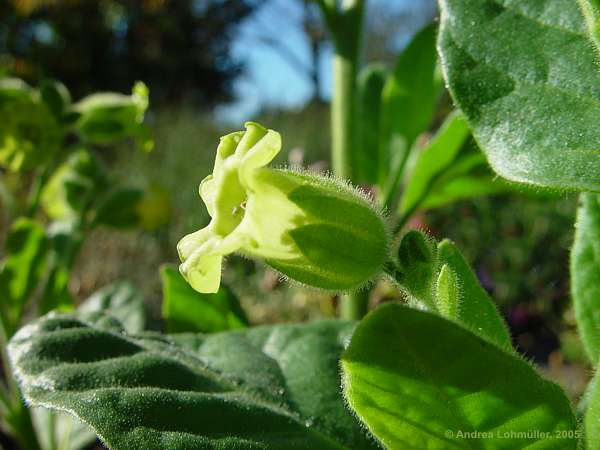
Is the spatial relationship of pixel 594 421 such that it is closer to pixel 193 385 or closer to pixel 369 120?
pixel 193 385

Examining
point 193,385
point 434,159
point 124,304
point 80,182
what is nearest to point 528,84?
point 193,385

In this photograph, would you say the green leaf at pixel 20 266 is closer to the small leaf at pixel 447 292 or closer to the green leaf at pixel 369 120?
the green leaf at pixel 369 120

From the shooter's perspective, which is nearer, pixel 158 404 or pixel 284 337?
pixel 158 404

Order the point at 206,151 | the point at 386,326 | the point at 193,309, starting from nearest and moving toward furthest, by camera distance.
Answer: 1. the point at 386,326
2. the point at 193,309
3. the point at 206,151

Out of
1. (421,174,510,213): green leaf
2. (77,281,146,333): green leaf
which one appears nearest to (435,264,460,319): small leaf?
(421,174,510,213): green leaf

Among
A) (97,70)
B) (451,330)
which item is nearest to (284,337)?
(451,330)

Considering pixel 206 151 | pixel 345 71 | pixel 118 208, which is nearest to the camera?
pixel 345 71

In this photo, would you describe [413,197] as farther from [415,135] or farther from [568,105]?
[568,105]
